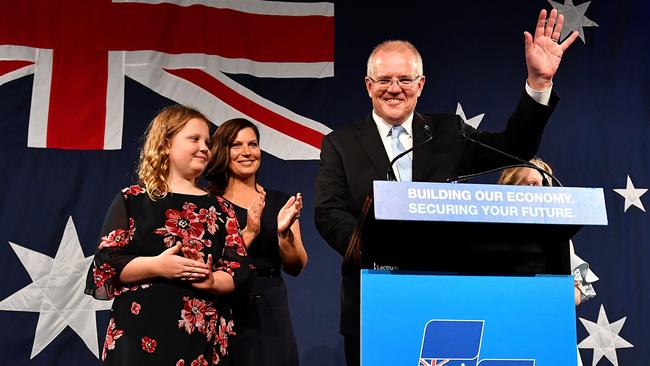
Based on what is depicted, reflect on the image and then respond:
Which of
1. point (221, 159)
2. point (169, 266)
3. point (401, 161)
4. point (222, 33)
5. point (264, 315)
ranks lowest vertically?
point (264, 315)

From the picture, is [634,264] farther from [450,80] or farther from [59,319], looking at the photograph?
[59,319]

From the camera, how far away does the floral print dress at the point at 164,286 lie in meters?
2.00

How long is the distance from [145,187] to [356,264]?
2.96ft

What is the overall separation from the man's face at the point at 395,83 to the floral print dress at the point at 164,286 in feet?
2.11

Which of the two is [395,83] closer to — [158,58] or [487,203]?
[487,203]

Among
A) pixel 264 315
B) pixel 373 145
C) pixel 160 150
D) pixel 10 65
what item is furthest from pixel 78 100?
pixel 373 145

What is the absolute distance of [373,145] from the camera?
2.07 meters

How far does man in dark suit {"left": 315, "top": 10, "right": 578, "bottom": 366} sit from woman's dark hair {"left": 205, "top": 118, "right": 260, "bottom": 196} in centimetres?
67

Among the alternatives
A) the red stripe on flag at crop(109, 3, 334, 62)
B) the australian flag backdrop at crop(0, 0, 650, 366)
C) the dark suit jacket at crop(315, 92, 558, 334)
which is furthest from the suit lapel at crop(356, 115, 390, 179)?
the red stripe on flag at crop(109, 3, 334, 62)

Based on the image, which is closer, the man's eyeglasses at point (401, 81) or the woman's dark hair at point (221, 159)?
the man's eyeglasses at point (401, 81)

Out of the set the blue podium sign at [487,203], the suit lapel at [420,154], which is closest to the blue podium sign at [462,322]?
the blue podium sign at [487,203]

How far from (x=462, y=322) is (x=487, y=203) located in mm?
221

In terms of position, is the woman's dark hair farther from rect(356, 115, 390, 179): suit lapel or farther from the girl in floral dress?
rect(356, 115, 390, 179): suit lapel

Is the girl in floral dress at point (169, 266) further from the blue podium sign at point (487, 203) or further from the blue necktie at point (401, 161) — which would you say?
the blue podium sign at point (487, 203)
